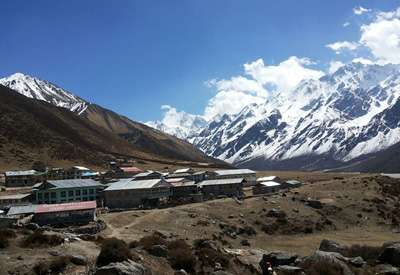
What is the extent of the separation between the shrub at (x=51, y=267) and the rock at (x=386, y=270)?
90.7ft

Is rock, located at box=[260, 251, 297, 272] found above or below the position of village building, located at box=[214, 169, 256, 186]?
below

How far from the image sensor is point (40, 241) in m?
44.2

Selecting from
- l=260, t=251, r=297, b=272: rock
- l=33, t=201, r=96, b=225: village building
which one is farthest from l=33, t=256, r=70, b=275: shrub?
l=33, t=201, r=96, b=225: village building

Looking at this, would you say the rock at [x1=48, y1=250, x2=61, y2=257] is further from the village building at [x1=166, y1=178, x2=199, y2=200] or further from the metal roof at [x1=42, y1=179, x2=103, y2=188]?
the village building at [x1=166, y1=178, x2=199, y2=200]

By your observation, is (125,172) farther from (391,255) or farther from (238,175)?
(391,255)

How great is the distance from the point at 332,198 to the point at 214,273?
8246cm

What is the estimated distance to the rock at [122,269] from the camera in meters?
33.4

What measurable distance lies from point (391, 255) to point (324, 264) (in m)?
10.8

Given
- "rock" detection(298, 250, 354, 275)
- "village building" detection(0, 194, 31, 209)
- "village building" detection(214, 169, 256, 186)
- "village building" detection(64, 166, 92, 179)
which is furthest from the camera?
"village building" detection(214, 169, 256, 186)

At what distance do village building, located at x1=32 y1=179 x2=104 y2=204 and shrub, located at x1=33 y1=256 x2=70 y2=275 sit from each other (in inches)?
2934

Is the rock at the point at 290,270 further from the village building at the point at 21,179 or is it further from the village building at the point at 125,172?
the village building at the point at 125,172

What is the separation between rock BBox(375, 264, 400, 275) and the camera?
44438 millimetres

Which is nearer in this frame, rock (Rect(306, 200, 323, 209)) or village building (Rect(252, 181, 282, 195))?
rock (Rect(306, 200, 323, 209))

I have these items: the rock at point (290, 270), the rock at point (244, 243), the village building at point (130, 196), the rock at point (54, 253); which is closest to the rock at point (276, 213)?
the rock at point (244, 243)
